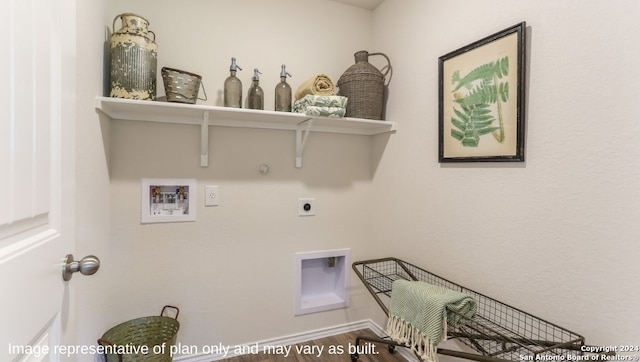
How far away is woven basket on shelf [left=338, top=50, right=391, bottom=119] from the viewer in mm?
1915

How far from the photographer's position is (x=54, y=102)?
72cm

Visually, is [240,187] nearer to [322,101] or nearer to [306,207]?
[306,207]

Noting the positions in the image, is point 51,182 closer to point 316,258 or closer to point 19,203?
point 19,203

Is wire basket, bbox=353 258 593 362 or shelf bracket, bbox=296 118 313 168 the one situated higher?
shelf bracket, bbox=296 118 313 168

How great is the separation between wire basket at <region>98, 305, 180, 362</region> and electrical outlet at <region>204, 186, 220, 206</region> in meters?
0.64

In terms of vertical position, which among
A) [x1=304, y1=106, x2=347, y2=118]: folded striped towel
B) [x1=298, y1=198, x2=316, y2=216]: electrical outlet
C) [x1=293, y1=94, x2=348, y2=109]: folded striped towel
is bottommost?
[x1=298, y1=198, x2=316, y2=216]: electrical outlet

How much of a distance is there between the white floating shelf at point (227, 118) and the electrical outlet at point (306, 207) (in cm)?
25

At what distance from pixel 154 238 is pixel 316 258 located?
3.39 ft

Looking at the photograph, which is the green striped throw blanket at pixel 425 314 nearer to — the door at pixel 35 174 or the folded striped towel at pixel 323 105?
the folded striped towel at pixel 323 105

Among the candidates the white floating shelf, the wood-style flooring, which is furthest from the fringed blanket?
the wood-style flooring

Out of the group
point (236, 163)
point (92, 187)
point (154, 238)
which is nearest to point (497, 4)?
point (236, 163)

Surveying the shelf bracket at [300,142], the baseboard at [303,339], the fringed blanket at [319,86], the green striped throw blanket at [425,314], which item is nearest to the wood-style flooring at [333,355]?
the baseboard at [303,339]

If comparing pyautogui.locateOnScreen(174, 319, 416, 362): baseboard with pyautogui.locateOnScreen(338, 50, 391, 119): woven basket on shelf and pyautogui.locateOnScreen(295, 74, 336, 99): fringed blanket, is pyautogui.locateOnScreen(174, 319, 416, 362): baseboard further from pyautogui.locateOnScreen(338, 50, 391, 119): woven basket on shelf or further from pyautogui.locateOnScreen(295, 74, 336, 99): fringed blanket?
pyautogui.locateOnScreen(295, 74, 336, 99): fringed blanket

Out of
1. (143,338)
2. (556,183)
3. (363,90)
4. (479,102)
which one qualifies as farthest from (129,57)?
(556,183)
